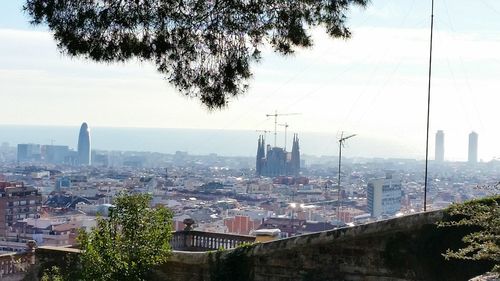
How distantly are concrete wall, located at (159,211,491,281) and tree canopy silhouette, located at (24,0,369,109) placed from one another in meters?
4.04

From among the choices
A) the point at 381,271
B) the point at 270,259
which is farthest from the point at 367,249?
the point at 270,259

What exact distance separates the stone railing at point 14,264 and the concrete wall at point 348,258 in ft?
8.22

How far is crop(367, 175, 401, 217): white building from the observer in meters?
70.9

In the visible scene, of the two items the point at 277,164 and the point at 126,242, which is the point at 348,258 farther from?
the point at 277,164

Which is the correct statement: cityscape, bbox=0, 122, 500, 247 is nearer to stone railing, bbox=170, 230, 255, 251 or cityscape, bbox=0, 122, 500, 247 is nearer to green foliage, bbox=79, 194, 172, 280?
stone railing, bbox=170, 230, 255, 251

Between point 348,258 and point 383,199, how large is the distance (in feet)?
209

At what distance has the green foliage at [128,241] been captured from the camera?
37.1 ft

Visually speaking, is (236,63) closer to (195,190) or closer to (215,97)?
(215,97)

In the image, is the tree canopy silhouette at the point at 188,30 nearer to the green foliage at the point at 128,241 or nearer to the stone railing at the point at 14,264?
the green foliage at the point at 128,241

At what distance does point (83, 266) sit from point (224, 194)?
93809mm

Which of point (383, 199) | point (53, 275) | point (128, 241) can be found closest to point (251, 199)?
point (383, 199)

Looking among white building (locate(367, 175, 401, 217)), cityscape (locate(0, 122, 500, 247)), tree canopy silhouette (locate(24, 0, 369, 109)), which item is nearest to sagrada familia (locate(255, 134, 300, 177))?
cityscape (locate(0, 122, 500, 247))

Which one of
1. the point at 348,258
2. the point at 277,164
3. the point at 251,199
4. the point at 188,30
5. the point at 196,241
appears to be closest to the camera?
the point at 188,30

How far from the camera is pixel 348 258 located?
11.0 m
